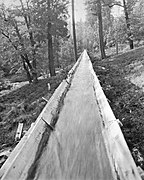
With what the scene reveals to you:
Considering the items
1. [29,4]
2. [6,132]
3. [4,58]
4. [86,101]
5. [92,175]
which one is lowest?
[6,132]

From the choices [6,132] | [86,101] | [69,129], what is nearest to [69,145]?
[69,129]

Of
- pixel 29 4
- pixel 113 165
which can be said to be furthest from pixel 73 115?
pixel 29 4

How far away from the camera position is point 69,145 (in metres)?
2.75

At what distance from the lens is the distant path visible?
7.07 ft

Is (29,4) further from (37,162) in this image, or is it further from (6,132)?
(37,162)

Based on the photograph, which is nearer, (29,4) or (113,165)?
(113,165)

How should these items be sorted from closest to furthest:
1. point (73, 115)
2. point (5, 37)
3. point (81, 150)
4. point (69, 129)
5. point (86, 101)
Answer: point (81, 150)
point (69, 129)
point (73, 115)
point (86, 101)
point (5, 37)

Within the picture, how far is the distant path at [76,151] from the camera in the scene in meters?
2.16

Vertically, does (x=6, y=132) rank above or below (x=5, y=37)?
below

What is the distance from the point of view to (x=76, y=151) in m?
2.58

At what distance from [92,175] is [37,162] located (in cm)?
83

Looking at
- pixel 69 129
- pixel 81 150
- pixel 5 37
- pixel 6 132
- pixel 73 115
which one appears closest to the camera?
pixel 81 150

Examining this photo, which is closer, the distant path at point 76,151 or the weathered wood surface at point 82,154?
the weathered wood surface at point 82,154

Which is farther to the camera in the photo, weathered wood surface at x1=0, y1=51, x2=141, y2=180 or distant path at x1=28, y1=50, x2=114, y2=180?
distant path at x1=28, y1=50, x2=114, y2=180
